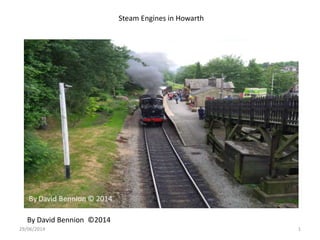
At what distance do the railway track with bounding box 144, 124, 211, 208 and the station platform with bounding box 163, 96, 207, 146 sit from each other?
1631 mm

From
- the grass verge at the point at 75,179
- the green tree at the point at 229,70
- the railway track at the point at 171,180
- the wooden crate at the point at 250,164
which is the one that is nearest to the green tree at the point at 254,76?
the green tree at the point at 229,70

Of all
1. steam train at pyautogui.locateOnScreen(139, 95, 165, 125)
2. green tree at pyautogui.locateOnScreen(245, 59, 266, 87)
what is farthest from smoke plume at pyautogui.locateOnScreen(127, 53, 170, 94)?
green tree at pyautogui.locateOnScreen(245, 59, 266, 87)

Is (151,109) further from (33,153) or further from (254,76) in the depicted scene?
(254,76)

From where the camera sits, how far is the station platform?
14.5 m

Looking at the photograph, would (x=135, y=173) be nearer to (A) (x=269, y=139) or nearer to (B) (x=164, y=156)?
(B) (x=164, y=156)

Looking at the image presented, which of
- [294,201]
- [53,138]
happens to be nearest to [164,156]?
[53,138]

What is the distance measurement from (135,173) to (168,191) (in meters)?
1.96

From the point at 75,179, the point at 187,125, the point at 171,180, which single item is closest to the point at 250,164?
the point at 171,180

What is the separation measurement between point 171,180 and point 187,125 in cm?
983

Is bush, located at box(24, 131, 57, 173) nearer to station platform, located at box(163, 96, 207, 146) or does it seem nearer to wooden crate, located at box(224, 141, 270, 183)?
wooden crate, located at box(224, 141, 270, 183)

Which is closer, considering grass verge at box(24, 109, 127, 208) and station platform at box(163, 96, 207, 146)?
grass verge at box(24, 109, 127, 208)

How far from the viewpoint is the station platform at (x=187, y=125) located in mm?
14469

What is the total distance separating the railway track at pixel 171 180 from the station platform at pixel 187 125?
1631 millimetres

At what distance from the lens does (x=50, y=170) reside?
722 cm
